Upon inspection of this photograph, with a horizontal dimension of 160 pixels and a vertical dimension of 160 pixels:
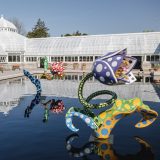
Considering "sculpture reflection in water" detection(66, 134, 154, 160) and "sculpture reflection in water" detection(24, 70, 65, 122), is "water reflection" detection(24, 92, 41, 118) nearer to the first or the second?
"sculpture reflection in water" detection(24, 70, 65, 122)

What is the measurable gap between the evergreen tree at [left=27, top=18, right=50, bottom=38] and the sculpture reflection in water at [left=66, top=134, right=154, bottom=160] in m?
75.9

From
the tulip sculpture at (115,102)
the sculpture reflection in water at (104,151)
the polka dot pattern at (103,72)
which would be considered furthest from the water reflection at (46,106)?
the polka dot pattern at (103,72)

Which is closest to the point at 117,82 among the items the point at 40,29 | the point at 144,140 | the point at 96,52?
the point at 144,140

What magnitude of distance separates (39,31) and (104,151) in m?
78.8

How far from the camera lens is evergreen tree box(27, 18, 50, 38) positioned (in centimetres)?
8450

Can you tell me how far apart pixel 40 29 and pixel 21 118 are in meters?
74.6

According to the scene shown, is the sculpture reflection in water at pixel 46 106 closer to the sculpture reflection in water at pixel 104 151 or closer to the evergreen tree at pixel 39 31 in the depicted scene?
the sculpture reflection in water at pixel 104 151

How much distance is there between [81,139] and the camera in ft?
37.4

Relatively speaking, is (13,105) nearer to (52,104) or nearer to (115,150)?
(52,104)

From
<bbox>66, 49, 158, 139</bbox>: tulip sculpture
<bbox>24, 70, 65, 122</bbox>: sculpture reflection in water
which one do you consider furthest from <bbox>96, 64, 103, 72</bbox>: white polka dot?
<bbox>24, 70, 65, 122</bbox>: sculpture reflection in water

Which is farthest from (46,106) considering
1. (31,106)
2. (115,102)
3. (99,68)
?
(99,68)

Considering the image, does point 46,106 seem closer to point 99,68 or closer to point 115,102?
point 115,102

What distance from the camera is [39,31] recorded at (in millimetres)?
85812

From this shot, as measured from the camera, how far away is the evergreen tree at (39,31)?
84.5 meters
